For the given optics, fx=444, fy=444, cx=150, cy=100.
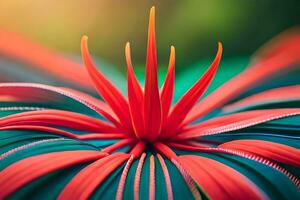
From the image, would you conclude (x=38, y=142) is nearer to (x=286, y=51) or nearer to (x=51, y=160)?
A: (x=51, y=160)

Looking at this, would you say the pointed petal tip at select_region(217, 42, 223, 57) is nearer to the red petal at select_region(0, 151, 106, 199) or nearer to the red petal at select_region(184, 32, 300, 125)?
the red petal at select_region(184, 32, 300, 125)

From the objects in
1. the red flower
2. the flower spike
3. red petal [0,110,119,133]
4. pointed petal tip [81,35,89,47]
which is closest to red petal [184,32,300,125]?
the red flower

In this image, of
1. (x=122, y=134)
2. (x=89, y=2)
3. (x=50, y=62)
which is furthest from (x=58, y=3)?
(x=122, y=134)

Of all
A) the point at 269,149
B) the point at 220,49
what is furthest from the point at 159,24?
the point at 269,149

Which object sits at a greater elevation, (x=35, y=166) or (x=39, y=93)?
(x=39, y=93)

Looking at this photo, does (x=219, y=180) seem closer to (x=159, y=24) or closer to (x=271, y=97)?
(x=271, y=97)

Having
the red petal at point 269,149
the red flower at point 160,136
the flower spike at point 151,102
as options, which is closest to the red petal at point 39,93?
the red flower at point 160,136

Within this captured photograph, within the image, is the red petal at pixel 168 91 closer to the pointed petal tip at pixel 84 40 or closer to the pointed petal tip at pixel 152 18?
the pointed petal tip at pixel 152 18
